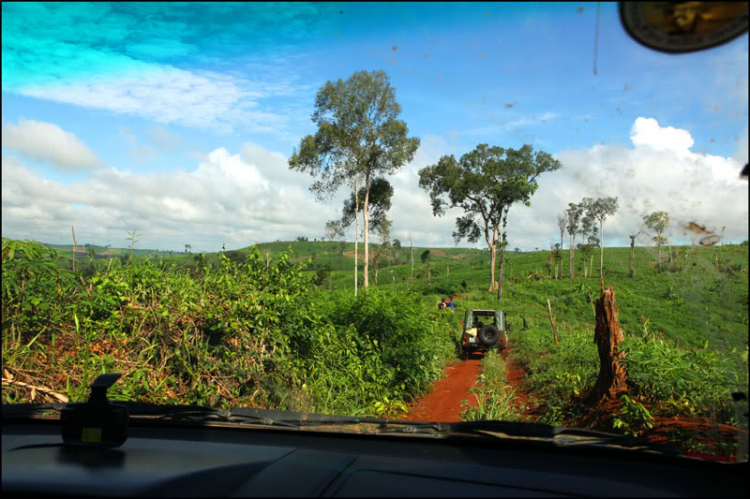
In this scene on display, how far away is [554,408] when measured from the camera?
6.12m

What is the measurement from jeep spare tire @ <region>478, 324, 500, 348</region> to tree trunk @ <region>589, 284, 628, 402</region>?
7.84 meters

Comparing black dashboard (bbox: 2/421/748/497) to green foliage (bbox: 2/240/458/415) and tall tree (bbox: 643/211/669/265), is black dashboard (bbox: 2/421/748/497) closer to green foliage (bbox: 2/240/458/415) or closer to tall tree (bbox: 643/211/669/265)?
tall tree (bbox: 643/211/669/265)

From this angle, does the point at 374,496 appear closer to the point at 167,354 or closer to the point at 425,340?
the point at 167,354

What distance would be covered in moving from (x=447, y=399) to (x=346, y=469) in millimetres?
7202

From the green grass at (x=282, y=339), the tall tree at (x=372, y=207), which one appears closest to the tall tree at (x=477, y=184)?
the tall tree at (x=372, y=207)

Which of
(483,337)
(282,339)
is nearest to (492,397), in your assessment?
(282,339)

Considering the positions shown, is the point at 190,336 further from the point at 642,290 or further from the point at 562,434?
the point at 642,290

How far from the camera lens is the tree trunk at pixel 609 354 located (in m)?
5.42

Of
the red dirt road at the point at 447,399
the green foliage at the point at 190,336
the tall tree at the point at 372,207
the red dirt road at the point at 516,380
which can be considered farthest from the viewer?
the tall tree at the point at 372,207

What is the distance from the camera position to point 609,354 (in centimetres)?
554

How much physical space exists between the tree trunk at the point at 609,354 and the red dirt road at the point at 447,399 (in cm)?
181

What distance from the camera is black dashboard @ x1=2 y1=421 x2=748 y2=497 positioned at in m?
1.32

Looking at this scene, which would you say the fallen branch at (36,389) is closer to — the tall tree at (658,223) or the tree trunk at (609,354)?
the tall tree at (658,223)

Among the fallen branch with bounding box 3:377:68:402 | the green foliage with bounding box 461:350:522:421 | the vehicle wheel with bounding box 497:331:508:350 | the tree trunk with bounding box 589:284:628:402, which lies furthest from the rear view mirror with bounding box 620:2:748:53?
the vehicle wheel with bounding box 497:331:508:350
